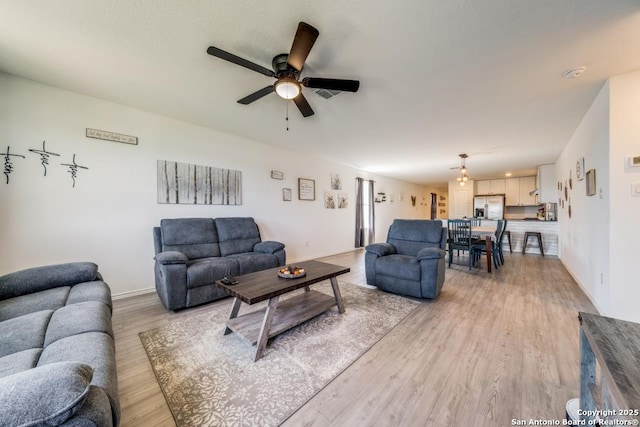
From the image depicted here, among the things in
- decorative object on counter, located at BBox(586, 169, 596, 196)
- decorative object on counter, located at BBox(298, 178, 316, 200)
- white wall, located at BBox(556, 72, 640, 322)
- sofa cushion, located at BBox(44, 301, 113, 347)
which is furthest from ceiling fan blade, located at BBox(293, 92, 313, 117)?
decorative object on counter, located at BBox(586, 169, 596, 196)

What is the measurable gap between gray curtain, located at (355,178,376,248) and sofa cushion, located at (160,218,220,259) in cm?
429

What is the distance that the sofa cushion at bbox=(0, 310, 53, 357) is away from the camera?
117 cm

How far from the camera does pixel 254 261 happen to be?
322 centimetres

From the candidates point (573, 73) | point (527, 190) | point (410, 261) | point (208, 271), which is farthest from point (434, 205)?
point (208, 271)

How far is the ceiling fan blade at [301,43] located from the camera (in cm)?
150

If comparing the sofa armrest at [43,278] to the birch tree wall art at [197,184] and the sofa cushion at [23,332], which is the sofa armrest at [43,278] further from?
the birch tree wall art at [197,184]

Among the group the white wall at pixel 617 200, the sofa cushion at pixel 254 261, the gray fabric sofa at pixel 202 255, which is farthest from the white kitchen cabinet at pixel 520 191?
the sofa cushion at pixel 254 261

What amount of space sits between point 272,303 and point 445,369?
1344 mm

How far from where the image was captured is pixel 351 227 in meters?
6.69

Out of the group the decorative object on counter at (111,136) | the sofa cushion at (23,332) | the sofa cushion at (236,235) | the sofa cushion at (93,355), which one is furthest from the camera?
the sofa cushion at (236,235)

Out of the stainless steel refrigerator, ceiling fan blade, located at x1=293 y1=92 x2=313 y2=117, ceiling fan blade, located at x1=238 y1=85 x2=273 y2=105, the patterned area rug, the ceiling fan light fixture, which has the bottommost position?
the patterned area rug

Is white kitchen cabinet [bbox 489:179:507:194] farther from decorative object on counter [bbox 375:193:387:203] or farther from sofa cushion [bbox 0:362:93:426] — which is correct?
sofa cushion [bbox 0:362:93:426]

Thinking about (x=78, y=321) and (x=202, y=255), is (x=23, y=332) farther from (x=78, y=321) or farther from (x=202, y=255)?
(x=202, y=255)

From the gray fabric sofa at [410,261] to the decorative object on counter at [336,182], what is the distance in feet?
8.38
